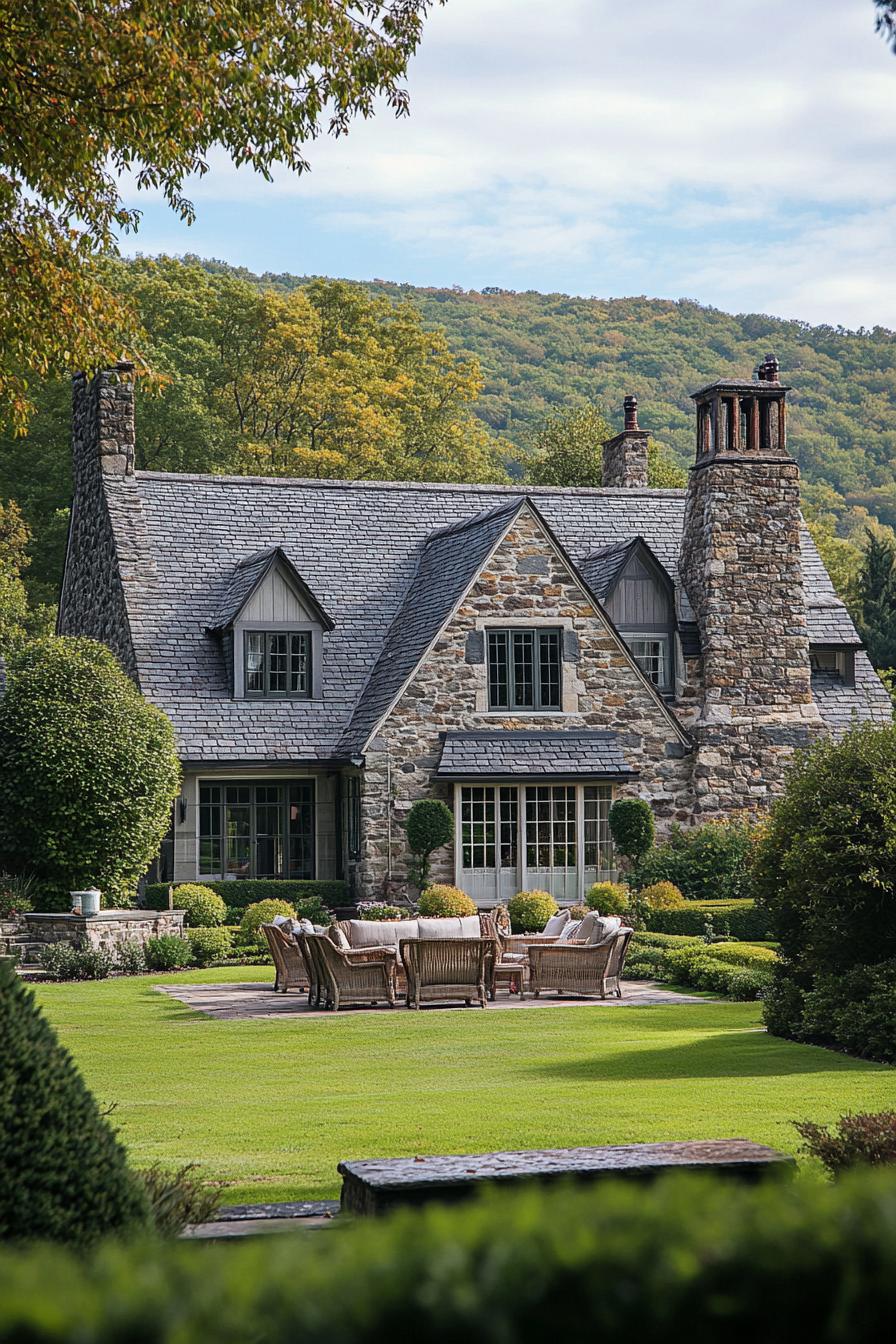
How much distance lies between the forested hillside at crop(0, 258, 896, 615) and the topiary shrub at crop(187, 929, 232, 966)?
538 inches

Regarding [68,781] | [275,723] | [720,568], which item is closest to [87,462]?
[275,723]

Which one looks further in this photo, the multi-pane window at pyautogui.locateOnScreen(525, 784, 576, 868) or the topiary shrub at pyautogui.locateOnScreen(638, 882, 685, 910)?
the multi-pane window at pyautogui.locateOnScreen(525, 784, 576, 868)

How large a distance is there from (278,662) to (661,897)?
839cm

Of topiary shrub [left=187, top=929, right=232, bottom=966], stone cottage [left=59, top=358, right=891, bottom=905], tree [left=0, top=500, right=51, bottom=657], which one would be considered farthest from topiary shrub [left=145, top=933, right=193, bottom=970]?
tree [left=0, top=500, right=51, bottom=657]

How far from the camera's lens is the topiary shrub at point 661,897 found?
974 inches

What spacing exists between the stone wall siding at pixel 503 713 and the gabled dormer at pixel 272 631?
2654 mm

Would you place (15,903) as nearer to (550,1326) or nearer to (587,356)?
(550,1326)

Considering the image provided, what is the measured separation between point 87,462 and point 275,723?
7.06 meters

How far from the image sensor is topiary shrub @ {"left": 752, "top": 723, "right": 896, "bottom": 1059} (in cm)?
1360

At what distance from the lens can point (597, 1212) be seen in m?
2.94

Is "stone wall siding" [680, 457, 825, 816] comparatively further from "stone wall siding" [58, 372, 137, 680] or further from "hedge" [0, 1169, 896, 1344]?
"hedge" [0, 1169, 896, 1344]

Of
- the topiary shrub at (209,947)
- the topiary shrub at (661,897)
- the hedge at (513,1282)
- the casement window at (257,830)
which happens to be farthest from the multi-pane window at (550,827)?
the hedge at (513,1282)

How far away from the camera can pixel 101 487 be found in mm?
29938

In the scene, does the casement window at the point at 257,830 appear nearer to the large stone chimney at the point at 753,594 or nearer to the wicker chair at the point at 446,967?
the large stone chimney at the point at 753,594
